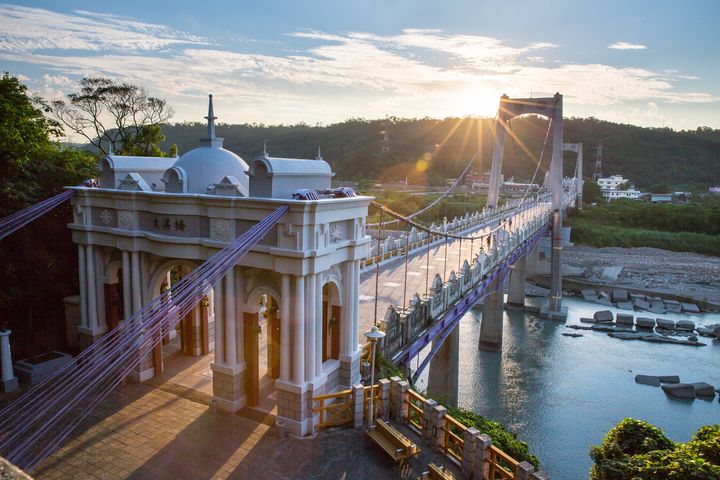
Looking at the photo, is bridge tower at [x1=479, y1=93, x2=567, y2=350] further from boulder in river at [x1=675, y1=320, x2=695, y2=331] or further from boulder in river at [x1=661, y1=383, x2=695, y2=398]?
boulder in river at [x1=661, y1=383, x2=695, y2=398]

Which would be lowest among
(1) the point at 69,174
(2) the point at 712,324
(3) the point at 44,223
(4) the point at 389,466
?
(2) the point at 712,324

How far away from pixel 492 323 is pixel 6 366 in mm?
24063

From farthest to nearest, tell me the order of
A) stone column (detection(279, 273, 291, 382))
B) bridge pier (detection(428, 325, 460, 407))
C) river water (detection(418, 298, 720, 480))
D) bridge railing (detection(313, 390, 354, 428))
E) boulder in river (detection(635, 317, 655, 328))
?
boulder in river (detection(635, 317, 655, 328)) → bridge pier (detection(428, 325, 460, 407)) → river water (detection(418, 298, 720, 480)) → bridge railing (detection(313, 390, 354, 428)) → stone column (detection(279, 273, 291, 382))

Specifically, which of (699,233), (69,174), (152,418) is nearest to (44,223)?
(69,174)

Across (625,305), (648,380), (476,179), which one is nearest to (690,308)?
(625,305)

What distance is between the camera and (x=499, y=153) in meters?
45.7

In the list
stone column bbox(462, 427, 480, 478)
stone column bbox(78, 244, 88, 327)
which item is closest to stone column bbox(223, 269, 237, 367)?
stone column bbox(78, 244, 88, 327)

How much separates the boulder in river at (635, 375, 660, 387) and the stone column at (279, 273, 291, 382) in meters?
22.8

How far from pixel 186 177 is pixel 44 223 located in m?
5.60

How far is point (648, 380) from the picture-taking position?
87.2 ft

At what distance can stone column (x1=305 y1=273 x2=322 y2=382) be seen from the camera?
397 inches

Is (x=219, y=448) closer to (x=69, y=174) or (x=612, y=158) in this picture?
(x=69, y=174)

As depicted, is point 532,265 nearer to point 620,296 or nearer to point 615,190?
point 620,296

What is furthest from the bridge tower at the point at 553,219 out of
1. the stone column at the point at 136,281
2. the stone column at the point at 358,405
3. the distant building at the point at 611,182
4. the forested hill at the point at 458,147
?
the distant building at the point at 611,182
